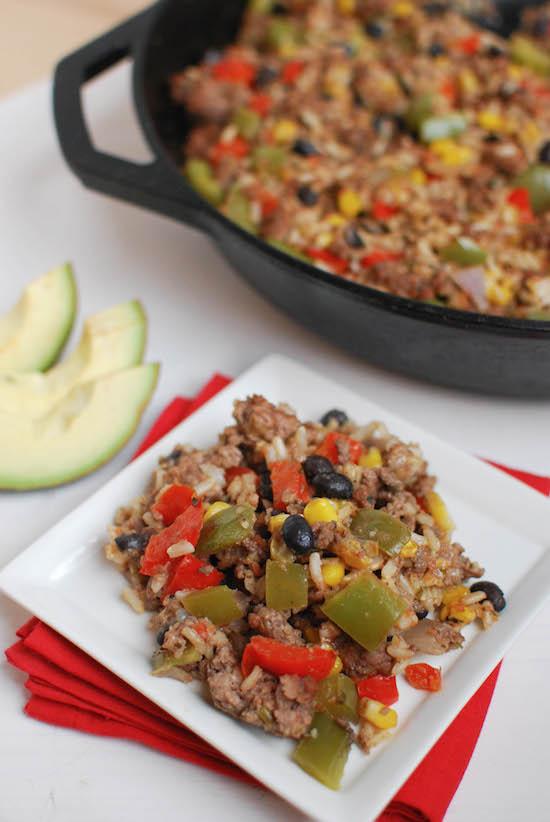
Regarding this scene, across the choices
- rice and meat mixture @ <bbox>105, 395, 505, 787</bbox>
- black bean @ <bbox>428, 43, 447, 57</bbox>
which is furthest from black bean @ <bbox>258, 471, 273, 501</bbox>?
black bean @ <bbox>428, 43, 447, 57</bbox>

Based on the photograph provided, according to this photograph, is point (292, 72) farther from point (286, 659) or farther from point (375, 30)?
point (286, 659)

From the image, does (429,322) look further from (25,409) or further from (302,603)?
(25,409)

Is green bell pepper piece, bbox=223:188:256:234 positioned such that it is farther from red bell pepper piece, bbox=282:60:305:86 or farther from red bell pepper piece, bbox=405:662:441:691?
red bell pepper piece, bbox=405:662:441:691

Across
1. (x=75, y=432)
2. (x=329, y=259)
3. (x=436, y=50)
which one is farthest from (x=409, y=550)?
(x=436, y=50)

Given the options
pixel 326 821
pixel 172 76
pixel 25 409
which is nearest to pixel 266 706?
pixel 326 821

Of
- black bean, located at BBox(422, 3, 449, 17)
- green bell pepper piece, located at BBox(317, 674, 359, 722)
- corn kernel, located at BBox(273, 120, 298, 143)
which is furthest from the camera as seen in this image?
black bean, located at BBox(422, 3, 449, 17)

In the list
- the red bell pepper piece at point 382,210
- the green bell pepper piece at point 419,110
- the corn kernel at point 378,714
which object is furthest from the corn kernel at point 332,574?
the green bell pepper piece at point 419,110
